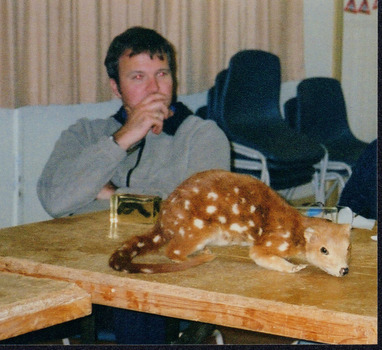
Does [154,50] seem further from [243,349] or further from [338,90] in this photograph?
[338,90]

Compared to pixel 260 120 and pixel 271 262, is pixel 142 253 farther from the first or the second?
pixel 260 120

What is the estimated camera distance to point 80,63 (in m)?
2.64

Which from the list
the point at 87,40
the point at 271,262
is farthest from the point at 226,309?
the point at 87,40

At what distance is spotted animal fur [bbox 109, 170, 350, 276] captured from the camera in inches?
36.6

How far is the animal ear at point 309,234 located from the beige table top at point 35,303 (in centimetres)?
34

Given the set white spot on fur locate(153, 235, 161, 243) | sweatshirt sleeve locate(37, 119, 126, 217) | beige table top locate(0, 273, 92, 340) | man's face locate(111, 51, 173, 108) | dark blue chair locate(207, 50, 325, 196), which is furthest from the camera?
dark blue chair locate(207, 50, 325, 196)

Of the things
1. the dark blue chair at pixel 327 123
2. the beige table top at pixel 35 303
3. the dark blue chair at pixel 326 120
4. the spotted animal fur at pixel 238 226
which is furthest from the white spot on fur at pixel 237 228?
the dark blue chair at pixel 326 120

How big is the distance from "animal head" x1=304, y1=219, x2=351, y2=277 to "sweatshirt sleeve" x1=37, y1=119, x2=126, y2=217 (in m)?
0.94

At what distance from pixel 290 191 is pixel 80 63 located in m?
1.91

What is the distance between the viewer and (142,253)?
3.28 feet

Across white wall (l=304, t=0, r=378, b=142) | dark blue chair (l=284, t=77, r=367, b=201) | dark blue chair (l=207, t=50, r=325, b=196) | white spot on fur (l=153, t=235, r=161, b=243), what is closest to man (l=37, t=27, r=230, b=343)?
white spot on fur (l=153, t=235, r=161, b=243)

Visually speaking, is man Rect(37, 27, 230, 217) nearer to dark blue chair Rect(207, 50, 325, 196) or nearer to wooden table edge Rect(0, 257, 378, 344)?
wooden table edge Rect(0, 257, 378, 344)

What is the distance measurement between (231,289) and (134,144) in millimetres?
1107

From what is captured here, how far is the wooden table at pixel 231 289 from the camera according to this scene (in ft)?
2.44
